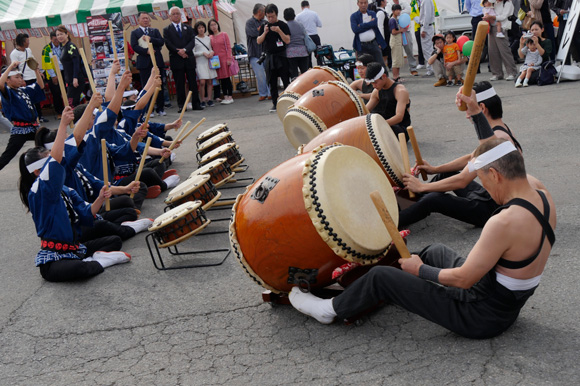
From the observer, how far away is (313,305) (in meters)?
3.35

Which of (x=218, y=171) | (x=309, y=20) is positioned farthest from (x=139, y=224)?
(x=309, y=20)

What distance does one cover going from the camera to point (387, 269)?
3066 millimetres

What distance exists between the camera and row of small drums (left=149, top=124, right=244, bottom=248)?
178 inches

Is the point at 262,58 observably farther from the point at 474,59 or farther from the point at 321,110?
the point at 474,59

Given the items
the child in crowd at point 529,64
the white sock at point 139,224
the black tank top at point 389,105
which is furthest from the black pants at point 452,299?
the child in crowd at point 529,64

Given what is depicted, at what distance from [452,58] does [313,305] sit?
846 cm

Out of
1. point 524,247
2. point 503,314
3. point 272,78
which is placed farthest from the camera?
point 272,78

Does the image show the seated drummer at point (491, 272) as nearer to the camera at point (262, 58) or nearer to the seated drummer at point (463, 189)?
the seated drummer at point (463, 189)

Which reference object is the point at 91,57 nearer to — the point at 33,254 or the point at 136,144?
the point at 136,144

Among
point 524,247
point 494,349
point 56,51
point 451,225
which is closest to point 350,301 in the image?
point 494,349

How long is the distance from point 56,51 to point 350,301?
1085 cm

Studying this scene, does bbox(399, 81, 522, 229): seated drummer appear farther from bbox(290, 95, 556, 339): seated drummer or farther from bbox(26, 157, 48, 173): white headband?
bbox(26, 157, 48, 173): white headband

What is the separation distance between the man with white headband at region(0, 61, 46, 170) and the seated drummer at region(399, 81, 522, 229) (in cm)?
559

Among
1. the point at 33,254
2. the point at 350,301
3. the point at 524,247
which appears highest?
the point at 524,247
